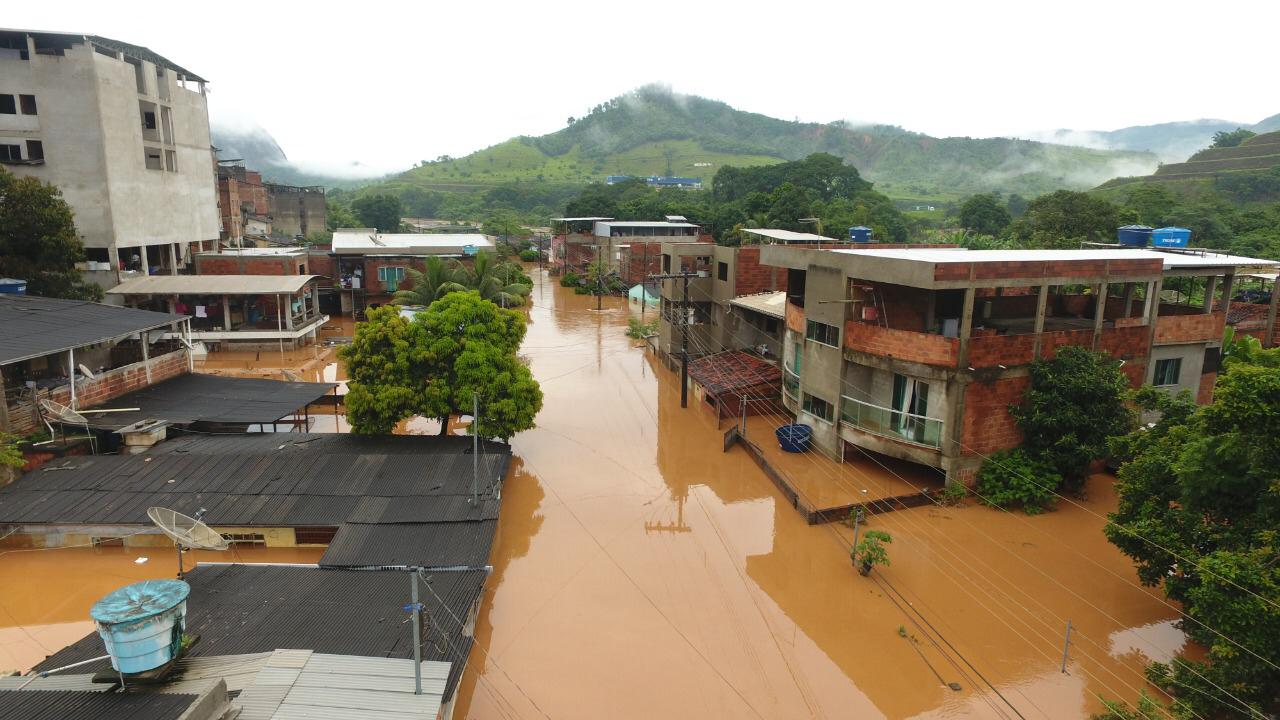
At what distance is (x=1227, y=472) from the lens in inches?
433

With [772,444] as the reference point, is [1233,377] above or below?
above

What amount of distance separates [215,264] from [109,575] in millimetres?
29281

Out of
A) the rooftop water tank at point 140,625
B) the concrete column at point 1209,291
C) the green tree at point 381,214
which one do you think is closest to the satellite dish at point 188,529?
the rooftop water tank at point 140,625

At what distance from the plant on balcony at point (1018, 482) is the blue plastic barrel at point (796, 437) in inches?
204

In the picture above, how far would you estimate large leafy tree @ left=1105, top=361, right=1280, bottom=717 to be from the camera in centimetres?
941

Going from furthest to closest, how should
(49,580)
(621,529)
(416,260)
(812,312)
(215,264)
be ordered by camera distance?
(416,260) < (215,264) < (812,312) < (621,529) < (49,580)

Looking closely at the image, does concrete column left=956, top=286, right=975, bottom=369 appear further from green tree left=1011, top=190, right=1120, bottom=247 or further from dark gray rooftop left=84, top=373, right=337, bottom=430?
green tree left=1011, top=190, right=1120, bottom=247

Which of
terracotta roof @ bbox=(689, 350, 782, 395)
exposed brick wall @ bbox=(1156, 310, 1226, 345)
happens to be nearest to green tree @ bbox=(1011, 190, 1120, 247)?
exposed brick wall @ bbox=(1156, 310, 1226, 345)

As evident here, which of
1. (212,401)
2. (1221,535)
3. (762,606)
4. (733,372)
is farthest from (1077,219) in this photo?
(212,401)

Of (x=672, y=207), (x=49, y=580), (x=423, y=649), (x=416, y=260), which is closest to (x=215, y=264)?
(x=416, y=260)

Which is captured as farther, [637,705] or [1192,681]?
[637,705]

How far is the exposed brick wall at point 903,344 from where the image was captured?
17719 mm

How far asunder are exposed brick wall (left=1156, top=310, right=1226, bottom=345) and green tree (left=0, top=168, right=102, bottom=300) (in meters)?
39.2

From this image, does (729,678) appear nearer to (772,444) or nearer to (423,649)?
(423,649)
